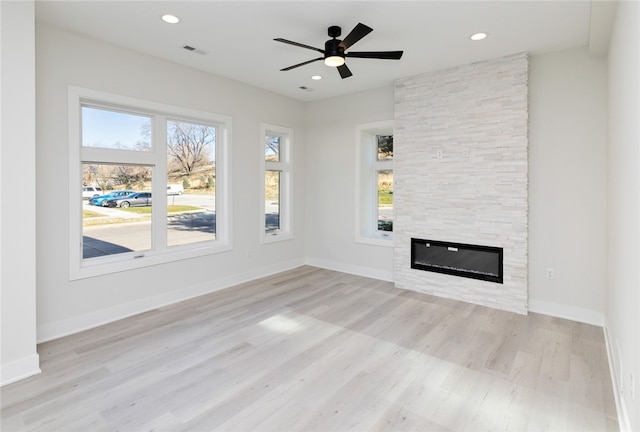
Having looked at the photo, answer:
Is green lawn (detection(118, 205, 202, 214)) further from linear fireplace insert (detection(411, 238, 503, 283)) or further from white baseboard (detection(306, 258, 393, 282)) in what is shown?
linear fireplace insert (detection(411, 238, 503, 283))

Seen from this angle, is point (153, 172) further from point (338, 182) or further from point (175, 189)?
point (338, 182)

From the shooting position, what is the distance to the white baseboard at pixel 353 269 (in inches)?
206

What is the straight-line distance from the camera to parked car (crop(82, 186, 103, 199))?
Result: 358cm

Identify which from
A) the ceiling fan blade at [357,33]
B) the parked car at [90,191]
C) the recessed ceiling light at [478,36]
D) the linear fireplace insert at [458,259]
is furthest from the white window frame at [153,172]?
the recessed ceiling light at [478,36]

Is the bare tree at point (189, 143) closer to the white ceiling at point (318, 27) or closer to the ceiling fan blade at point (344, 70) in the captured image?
the white ceiling at point (318, 27)

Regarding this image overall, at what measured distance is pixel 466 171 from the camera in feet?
13.7

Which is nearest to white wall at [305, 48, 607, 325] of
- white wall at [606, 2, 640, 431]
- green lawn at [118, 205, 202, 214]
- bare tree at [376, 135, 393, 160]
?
white wall at [606, 2, 640, 431]

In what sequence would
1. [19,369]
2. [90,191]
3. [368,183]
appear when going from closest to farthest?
[19,369] → [90,191] → [368,183]

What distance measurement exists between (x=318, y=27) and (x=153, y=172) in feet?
8.39

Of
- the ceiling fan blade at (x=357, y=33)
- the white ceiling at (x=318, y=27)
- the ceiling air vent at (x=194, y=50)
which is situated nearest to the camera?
the ceiling fan blade at (x=357, y=33)

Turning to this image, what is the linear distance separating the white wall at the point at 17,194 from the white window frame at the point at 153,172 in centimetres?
71

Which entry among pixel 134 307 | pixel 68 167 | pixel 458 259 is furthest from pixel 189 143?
pixel 458 259

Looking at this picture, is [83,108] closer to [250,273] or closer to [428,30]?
[250,273]

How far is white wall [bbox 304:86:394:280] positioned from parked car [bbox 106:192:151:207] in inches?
111
